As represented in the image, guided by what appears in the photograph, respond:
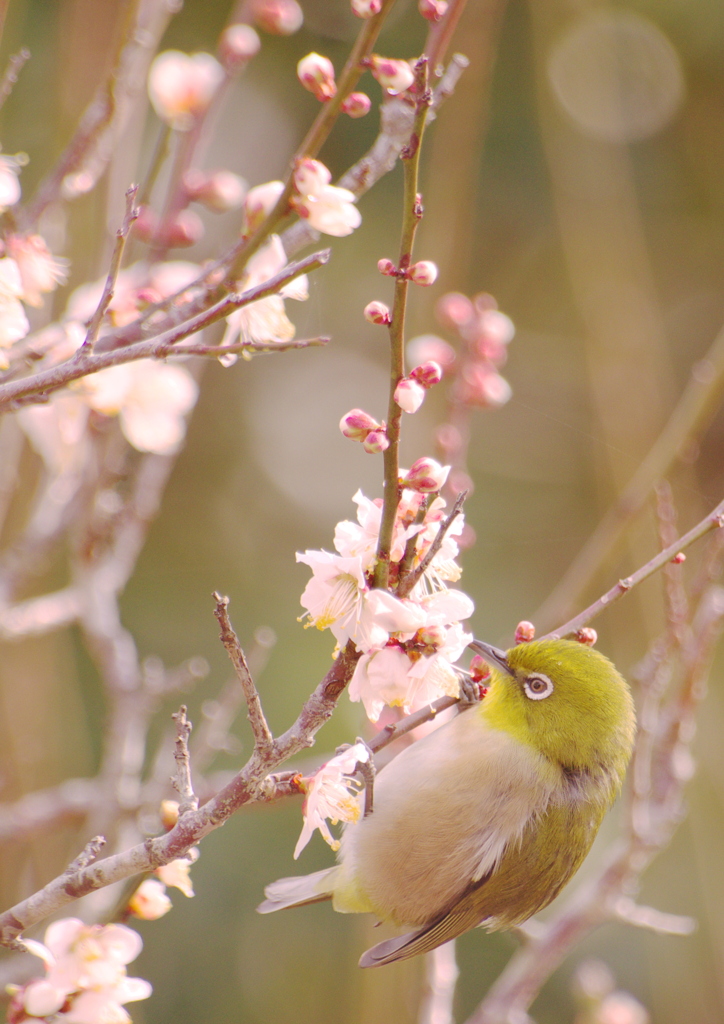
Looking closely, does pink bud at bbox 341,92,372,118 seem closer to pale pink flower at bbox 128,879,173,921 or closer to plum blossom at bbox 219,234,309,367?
plum blossom at bbox 219,234,309,367

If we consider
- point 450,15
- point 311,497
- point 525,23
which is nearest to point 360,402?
point 311,497

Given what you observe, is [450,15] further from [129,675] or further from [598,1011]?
[598,1011]

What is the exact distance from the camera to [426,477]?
4.41 ft

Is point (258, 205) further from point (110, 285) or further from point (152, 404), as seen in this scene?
point (152, 404)

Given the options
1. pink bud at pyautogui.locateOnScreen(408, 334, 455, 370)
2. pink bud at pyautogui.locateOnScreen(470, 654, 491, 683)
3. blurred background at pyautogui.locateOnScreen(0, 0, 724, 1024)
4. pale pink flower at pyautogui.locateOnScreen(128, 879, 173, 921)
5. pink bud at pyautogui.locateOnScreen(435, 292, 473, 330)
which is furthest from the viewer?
blurred background at pyautogui.locateOnScreen(0, 0, 724, 1024)

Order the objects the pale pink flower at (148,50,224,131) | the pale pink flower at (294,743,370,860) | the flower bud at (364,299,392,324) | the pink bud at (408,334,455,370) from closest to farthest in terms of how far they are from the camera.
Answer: the flower bud at (364,299,392,324)
the pale pink flower at (294,743,370,860)
the pale pink flower at (148,50,224,131)
the pink bud at (408,334,455,370)

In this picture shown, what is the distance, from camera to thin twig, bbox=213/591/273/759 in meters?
1.19

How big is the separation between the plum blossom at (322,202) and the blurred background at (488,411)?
2.85 meters

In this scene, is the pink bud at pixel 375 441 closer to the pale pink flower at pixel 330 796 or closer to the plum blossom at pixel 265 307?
the plum blossom at pixel 265 307

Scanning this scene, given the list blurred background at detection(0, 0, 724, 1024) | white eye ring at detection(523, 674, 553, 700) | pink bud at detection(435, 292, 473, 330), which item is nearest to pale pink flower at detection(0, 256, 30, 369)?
pink bud at detection(435, 292, 473, 330)

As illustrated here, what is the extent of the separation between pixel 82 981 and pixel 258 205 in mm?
1277

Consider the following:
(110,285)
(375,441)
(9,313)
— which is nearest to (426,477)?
(375,441)

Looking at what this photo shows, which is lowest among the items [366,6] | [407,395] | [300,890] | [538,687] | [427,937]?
[300,890]

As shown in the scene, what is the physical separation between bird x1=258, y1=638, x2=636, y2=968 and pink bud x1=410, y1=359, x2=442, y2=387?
99cm
